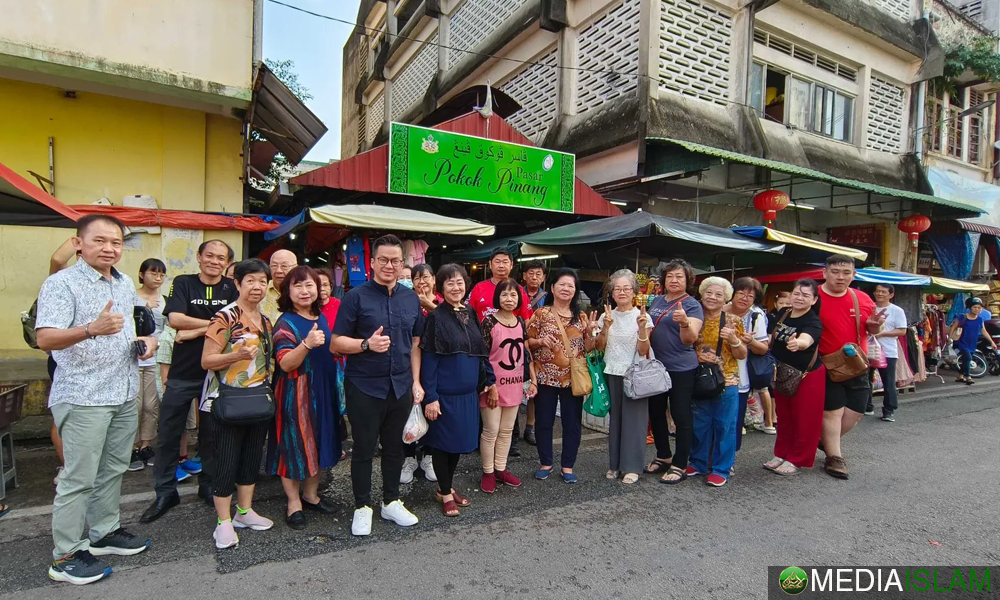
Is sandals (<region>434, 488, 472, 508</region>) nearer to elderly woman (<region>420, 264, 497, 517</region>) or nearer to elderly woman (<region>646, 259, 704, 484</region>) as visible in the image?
elderly woman (<region>420, 264, 497, 517</region>)

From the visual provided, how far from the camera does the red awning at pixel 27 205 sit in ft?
11.4

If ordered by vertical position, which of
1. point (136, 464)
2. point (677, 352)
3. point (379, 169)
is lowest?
point (136, 464)

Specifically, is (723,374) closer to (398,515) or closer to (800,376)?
(800,376)

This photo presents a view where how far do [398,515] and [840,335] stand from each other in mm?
4046

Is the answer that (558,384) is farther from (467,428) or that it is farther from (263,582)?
(263,582)

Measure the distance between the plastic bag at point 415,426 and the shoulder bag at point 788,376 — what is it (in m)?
3.25

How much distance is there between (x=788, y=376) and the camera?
4.49m

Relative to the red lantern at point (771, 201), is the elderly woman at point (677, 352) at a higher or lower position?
lower

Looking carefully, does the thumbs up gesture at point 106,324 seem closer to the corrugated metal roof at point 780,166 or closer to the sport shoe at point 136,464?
the sport shoe at point 136,464

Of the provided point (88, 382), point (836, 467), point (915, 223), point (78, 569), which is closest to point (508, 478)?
point (78, 569)

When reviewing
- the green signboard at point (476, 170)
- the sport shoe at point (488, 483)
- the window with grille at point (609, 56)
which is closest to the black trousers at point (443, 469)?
the sport shoe at point (488, 483)

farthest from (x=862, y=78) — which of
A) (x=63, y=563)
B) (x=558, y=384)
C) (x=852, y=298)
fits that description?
(x=63, y=563)

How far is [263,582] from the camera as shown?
269 cm

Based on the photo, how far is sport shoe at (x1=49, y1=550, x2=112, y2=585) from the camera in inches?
104
